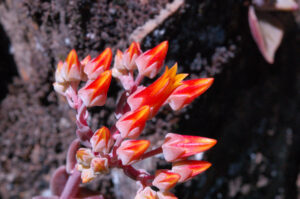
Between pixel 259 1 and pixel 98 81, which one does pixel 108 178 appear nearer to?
pixel 98 81

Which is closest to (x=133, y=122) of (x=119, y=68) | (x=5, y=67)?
(x=119, y=68)

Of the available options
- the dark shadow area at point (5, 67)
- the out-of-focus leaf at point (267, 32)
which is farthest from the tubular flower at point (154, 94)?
the dark shadow area at point (5, 67)

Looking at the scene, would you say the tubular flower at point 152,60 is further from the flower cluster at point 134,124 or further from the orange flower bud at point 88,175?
the orange flower bud at point 88,175

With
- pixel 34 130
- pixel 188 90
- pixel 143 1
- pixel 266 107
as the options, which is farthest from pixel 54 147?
pixel 266 107

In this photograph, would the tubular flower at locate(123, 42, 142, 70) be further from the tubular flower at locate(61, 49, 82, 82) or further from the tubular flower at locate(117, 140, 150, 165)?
the tubular flower at locate(117, 140, 150, 165)

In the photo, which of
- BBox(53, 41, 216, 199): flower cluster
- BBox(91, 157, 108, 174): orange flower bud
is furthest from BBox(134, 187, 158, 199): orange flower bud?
BBox(91, 157, 108, 174): orange flower bud

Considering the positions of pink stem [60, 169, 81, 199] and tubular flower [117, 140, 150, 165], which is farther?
pink stem [60, 169, 81, 199]

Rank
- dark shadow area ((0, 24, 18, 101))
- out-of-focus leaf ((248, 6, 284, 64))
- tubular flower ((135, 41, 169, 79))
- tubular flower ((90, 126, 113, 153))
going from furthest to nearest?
dark shadow area ((0, 24, 18, 101)) < out-of-focus leaf ((248, 6, 284, 64)) < tubular flower ((135, 41, 169, 79)) < tubular flower ((90, 126, 113, 153))
